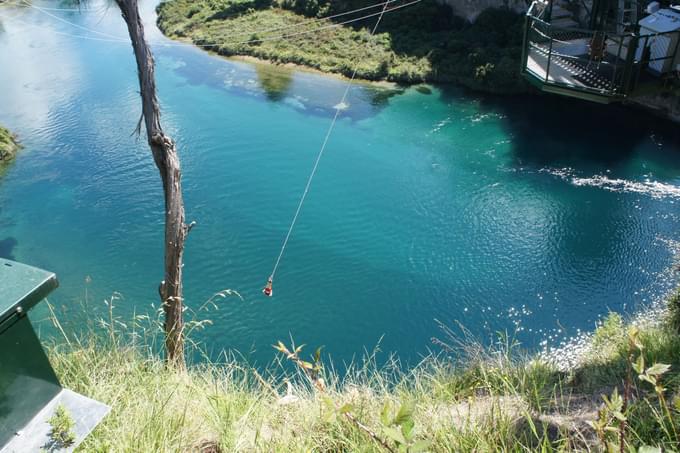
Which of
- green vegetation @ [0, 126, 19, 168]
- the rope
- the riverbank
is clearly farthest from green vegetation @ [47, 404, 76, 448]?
green vegetation @ [0, 126, 19, 168]

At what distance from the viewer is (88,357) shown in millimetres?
3480

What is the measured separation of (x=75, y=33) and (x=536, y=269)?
19.9 metres

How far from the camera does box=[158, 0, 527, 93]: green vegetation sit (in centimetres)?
1681

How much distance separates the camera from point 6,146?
1406cm

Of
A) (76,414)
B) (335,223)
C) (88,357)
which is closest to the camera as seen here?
(76,414)

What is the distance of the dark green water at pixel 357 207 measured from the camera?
9.41 m

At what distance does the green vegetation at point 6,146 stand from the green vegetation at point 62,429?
1367 cm

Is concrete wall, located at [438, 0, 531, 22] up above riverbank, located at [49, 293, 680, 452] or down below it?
above

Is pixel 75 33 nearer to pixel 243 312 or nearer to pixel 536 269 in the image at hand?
pixel 243 312

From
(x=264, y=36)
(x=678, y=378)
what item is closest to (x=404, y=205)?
(x=678, y=378)

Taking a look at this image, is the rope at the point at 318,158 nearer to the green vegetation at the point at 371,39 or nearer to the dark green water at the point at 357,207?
the dark green water at the point at 357,207

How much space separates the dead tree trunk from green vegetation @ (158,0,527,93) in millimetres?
13031

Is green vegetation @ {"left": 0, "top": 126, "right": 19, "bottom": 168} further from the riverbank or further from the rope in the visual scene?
the riverbank

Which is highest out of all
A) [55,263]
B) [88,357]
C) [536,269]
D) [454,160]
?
[88,357]
